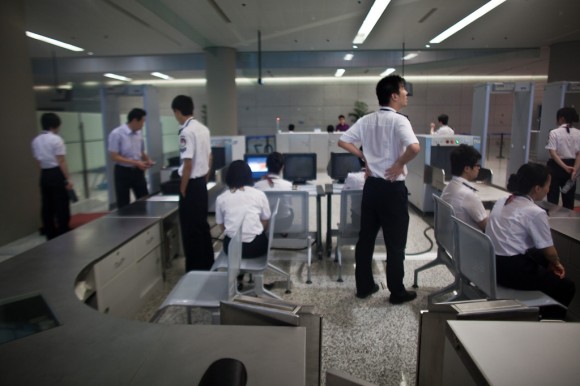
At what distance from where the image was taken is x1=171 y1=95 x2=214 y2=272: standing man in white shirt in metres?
3.13

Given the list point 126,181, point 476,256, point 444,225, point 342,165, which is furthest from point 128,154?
point 476,256

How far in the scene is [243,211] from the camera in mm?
2719

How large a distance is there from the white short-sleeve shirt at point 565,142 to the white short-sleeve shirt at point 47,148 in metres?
5.89

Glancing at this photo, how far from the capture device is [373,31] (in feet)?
24.8

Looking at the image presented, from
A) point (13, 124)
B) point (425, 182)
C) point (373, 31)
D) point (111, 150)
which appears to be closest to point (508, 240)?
point (425, 182)

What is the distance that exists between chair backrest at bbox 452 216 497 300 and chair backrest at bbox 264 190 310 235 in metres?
1.26

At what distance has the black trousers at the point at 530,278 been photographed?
218cm

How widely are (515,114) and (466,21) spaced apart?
1827 millimetres

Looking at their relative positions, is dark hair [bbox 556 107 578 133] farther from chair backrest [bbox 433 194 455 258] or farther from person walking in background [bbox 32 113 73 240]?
person walking in background [bbox 32 113 73 240]

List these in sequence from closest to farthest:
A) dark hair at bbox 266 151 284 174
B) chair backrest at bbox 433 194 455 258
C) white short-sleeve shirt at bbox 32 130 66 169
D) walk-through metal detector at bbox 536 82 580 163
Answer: chair backrest at bbox 433 194 455 258, dark hair at bbox 266 151 284 174, white short-sleeve shirt at bbox 32 130 66 169, walk-through metal detector at bbox 536 82 580 163

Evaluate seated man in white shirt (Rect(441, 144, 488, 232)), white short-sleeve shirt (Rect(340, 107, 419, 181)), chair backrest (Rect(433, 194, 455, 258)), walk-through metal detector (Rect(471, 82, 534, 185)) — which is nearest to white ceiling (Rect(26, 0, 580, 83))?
walk-through metal detector (Rect(471, 82, 534, 185))

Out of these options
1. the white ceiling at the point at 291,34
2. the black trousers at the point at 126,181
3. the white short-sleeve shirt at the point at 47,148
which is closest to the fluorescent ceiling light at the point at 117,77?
the white ceiling at the point at 291,34

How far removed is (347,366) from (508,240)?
3.82ft

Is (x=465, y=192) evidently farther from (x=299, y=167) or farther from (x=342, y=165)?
(x=299, y=167)
